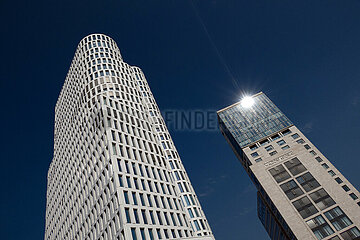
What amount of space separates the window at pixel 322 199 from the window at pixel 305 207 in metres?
1.78

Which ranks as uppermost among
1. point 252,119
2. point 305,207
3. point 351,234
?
point 252,119

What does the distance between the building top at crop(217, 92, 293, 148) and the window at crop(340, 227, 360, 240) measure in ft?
152

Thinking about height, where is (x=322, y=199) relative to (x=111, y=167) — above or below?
below

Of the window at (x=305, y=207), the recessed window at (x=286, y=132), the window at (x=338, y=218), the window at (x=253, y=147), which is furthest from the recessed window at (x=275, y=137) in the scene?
the window at (x=338, y=218)

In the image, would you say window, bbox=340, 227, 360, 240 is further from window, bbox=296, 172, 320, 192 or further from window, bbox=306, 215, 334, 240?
window, bbox=296, 172, 320, 192

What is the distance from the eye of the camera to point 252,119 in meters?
119

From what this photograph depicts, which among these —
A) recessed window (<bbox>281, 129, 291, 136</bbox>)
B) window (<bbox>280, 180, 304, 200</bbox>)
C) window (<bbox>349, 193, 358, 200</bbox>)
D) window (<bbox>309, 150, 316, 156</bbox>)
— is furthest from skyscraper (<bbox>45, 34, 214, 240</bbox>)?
recessed window (<bbox>281, 129, 291, 136</bbox>)

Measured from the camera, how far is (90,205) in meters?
56.6

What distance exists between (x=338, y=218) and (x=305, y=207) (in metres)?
8.65

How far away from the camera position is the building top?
107688mm

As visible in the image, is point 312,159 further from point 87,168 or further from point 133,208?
point 87,168

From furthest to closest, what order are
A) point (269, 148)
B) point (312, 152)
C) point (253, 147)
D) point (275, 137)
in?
point (253, 147)
point (275, 137)
point (269, 148)
point (312, 152)

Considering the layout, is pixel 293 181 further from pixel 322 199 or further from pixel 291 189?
pixel 322 199

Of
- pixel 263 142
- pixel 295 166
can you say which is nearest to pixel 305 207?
pixel 295 166
